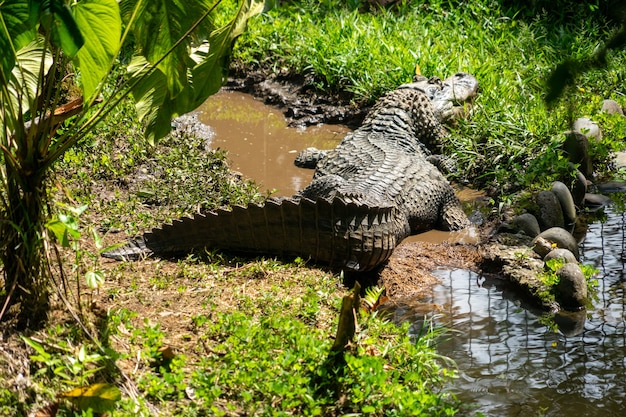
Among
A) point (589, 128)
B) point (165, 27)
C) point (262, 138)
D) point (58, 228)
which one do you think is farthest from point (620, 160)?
point (58, 228)

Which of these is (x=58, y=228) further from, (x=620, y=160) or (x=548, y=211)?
(x=620, y=160)

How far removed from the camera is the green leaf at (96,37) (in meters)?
2.88

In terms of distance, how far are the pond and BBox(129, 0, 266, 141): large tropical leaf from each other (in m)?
1.90

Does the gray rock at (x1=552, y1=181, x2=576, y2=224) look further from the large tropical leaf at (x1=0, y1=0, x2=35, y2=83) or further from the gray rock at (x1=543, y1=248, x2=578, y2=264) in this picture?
the large tropical leaf at (x1=0, y1=0, x2=35, y2=83)

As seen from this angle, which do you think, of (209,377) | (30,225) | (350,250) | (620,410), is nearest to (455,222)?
(350,250)

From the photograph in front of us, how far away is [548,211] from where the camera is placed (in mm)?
5625

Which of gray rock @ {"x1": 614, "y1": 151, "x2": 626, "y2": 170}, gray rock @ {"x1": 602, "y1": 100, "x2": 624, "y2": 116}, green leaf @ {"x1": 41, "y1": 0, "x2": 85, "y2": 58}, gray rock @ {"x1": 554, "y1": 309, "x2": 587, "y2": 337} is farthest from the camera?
gray rock @ {"x1": 602, "y1": 100, "x2": 624, "y2": 116}

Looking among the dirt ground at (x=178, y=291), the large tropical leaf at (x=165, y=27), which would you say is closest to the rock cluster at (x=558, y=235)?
the dirt ground at (x=178, y=291)

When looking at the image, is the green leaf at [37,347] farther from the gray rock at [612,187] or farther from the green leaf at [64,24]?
the gray rock at [612,187]

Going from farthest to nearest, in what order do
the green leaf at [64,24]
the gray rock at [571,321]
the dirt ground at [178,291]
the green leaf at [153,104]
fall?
the gray rock at [571,321] → the green leaf at [153,104] → the dirt ground at [178,291] → the green leaf at [64,24]

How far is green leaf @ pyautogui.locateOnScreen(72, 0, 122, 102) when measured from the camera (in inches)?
113

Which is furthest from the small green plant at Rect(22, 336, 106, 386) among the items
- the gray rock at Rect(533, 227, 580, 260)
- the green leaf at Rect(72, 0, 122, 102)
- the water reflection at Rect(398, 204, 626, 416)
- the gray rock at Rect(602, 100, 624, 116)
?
the gray rock at Rect(602, 100, 624, 116)

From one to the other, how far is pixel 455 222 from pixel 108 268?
114 inches

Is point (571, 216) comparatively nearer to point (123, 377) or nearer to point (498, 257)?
point (498, 257)
